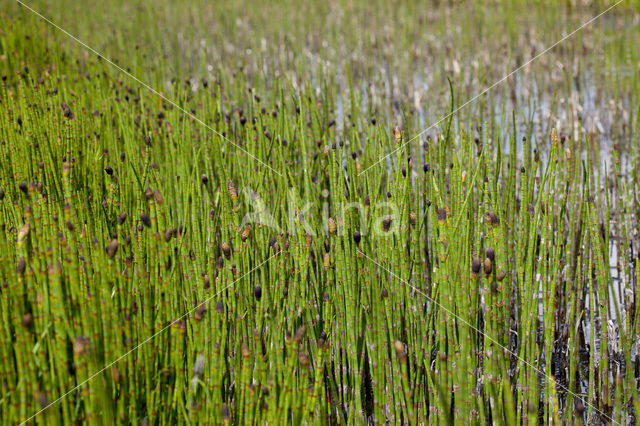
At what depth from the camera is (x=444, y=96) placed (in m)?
4.13

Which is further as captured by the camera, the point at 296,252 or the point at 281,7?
the point at 281,7

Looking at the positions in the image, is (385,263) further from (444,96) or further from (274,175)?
(444,96)

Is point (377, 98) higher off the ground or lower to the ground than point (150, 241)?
higher

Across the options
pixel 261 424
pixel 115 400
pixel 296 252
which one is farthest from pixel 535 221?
pixel 115 400

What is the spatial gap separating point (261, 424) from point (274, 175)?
121 cm

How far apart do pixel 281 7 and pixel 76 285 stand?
617 centimetres

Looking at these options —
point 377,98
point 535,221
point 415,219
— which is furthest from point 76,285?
point 377,98

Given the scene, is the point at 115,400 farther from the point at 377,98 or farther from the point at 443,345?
the point at 377,98

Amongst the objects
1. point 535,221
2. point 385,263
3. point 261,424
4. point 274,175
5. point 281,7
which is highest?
point 281,7

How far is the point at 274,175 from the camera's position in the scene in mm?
2297

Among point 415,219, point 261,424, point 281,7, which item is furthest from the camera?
point 281,7

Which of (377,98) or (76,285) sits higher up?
(377,98)

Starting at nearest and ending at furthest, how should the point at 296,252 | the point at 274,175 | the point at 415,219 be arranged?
the point at 296,252 → the point at 415,219 → the point at 274,175

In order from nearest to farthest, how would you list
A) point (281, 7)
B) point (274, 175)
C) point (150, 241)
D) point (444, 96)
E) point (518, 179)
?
1. point (150, 241)
2. point (274, 175)
3. point (518, 179)
4. point (444, 96)
5. point (281, 7)
